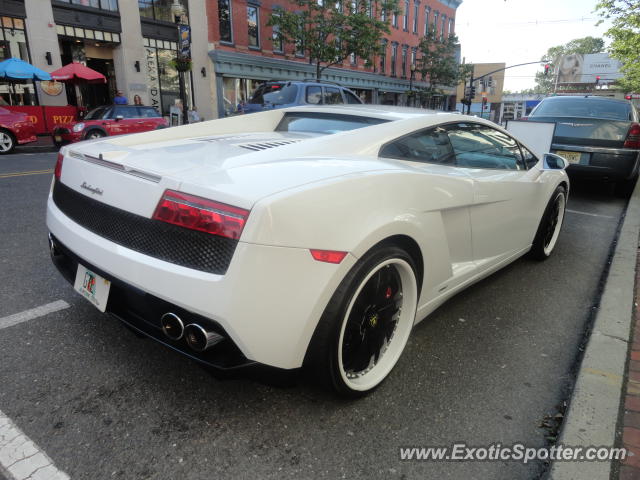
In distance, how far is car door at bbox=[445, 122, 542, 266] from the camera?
2781 millimetres

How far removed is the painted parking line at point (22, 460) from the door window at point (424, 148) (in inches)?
78.1

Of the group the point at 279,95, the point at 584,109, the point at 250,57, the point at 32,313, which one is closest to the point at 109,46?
the point at 250,57

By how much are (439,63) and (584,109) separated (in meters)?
34.3

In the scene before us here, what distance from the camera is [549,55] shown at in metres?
120

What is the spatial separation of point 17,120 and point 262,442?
1333 cm

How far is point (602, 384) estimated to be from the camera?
2307 mm

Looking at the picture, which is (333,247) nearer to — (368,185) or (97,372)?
(368,185)

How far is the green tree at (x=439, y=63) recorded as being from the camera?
38625 mm

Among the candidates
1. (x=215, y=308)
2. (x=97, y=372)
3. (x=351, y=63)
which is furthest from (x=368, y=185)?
(x=351, y=63)

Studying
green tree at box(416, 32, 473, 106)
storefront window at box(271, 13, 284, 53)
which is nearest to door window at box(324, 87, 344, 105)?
storefront window at box(271, 13, 284, 53)

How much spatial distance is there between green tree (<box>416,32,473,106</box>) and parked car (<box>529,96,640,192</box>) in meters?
33.4

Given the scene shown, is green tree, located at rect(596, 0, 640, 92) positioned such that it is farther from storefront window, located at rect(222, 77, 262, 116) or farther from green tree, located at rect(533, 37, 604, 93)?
green tree, located at rect(533, 37, 604, 93)

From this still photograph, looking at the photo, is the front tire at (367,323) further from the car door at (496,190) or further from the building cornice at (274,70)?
the building cornice at (274,70)

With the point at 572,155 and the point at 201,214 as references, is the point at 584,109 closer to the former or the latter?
the point at 572,155
